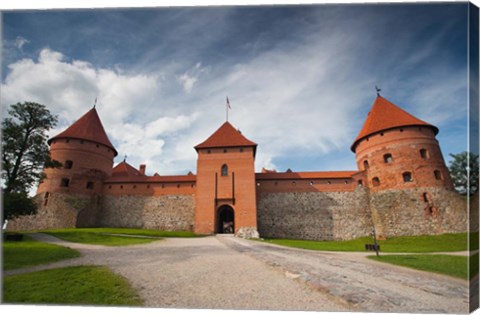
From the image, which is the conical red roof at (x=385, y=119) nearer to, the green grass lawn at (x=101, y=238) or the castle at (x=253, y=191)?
the castle at (x=253, y=191)

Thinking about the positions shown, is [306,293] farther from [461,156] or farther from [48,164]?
[48,164]

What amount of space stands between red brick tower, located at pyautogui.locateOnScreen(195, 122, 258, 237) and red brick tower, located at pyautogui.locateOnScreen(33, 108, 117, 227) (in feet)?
27.9

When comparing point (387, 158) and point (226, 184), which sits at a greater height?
point (387, 158)

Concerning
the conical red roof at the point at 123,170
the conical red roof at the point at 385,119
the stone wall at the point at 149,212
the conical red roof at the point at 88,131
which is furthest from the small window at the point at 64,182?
the conical red roof at the point at 385,119

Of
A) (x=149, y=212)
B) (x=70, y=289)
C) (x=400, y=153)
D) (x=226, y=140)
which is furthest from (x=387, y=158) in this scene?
(x=70, y=289)

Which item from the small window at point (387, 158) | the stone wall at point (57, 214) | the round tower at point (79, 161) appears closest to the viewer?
the small window at point (387, 158)

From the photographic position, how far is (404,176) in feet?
56.7

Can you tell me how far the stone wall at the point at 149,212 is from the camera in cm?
1978

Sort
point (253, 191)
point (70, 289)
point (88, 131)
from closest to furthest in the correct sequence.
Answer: point (70, 289) < point (253, 191) < point (88, 131)

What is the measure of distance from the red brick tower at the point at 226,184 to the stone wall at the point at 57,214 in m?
8.79

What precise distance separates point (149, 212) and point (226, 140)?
829 cm

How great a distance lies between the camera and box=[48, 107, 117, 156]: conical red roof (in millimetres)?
20438

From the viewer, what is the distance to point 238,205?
18.2 meters

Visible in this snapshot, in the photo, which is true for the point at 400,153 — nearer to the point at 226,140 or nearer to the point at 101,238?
the point at 226,140
